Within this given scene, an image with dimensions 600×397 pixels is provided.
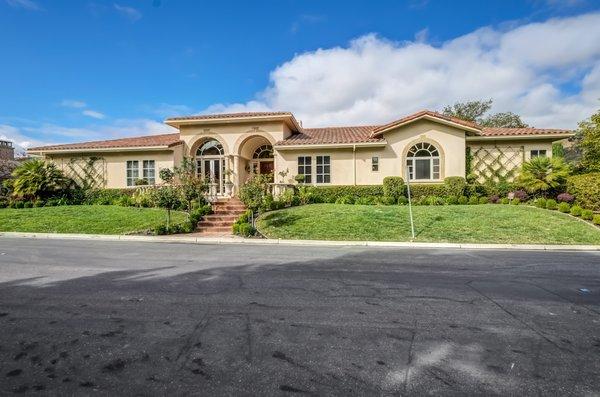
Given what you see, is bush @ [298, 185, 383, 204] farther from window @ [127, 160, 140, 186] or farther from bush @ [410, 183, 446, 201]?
window @ [127, 160, 140, 186]

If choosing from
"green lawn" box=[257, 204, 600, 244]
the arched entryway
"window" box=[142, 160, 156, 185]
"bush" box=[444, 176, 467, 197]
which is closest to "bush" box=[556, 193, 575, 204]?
"green lawn" box=[257, 204, 600, 244]

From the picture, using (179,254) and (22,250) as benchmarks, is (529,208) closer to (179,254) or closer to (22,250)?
(179,254)

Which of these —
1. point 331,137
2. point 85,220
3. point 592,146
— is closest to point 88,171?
point 85,220

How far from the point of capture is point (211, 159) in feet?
74.0

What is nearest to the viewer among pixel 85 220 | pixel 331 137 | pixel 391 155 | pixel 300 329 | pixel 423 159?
pixel 300 329

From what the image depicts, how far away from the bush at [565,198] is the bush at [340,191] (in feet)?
28.8

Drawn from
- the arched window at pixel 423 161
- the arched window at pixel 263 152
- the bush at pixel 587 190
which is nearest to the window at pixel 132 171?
the arched window at pixel 263 152

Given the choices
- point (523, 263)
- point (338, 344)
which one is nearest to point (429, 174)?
point (523, 263)

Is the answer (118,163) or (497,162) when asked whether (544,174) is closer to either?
(497,162)

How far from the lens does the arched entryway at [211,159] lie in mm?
22391

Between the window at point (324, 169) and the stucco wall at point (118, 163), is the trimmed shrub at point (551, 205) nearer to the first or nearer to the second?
the window at point (324, 169)

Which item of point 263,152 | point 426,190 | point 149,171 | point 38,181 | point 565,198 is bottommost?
point 565,198

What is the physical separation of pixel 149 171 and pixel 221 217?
9341 millimetres

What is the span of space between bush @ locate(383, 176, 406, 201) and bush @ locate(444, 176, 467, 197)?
2461 mm
